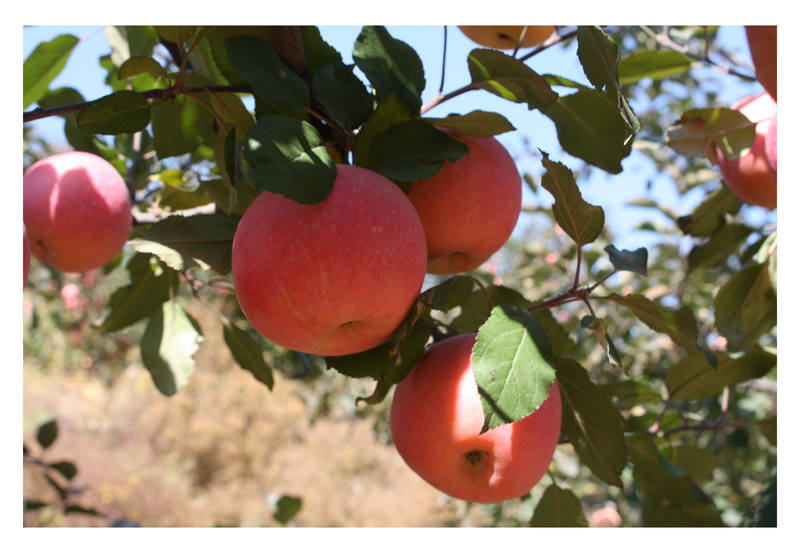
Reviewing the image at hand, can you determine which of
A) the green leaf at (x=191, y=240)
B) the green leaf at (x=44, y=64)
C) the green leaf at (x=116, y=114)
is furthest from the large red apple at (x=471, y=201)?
the green leaf at (x=44, y=64)

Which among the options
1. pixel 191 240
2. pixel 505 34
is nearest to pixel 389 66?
pixel 191 240

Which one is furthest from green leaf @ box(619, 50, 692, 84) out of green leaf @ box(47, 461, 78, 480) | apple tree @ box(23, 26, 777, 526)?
green leaf @ box(47, 461, 78, 480)

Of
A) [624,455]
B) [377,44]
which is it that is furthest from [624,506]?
[377,44]

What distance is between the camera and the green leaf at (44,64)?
3.81 feet

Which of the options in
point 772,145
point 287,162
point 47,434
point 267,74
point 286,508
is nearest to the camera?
point 287,162

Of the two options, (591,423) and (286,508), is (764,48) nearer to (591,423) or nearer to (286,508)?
(591,423)

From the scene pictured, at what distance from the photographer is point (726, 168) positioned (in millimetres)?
1229

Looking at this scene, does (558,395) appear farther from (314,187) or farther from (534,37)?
(534,37)

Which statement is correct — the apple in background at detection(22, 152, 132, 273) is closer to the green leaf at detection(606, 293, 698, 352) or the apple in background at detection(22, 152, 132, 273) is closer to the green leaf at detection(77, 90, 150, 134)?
the green leaf at detection(77, 90, 150, 134)

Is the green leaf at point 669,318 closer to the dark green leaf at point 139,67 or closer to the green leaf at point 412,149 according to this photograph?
the green leaf at point 412,149

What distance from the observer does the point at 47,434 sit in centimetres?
200

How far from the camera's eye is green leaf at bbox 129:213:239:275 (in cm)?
71

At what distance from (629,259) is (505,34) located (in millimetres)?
485

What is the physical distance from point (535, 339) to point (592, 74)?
0.90ft
